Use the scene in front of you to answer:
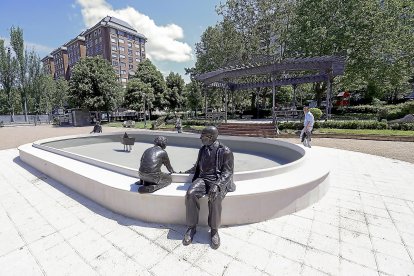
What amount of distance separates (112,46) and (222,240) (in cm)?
Result: 7252

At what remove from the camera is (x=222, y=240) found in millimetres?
3141

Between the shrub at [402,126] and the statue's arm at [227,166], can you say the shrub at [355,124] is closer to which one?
the shrub at [402,126]

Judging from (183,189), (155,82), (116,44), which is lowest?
(183,189)

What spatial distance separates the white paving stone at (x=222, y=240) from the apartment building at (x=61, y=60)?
3566 inches

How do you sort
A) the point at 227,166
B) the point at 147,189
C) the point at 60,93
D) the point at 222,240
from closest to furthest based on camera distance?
the point at 222,240, the point at 227,166, the point at 147,189, the point at 60,93

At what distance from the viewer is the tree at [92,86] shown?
2967 cm

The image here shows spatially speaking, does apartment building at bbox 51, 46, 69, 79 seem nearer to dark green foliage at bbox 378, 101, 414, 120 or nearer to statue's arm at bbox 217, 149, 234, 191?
dark green foliage at bbox 378, 101, 414, 120

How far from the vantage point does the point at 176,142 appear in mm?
12836

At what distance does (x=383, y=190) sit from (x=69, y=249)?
252 inches

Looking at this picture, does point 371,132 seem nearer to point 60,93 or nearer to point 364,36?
point 364,36

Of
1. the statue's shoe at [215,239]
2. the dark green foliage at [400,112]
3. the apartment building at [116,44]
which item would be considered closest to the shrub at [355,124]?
the dark green foliage at [400,112]

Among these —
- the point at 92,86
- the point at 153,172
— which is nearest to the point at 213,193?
the point at 153,172

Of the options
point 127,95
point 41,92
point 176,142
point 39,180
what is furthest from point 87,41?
point 39,180

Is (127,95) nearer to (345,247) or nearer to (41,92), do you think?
(41,92)
